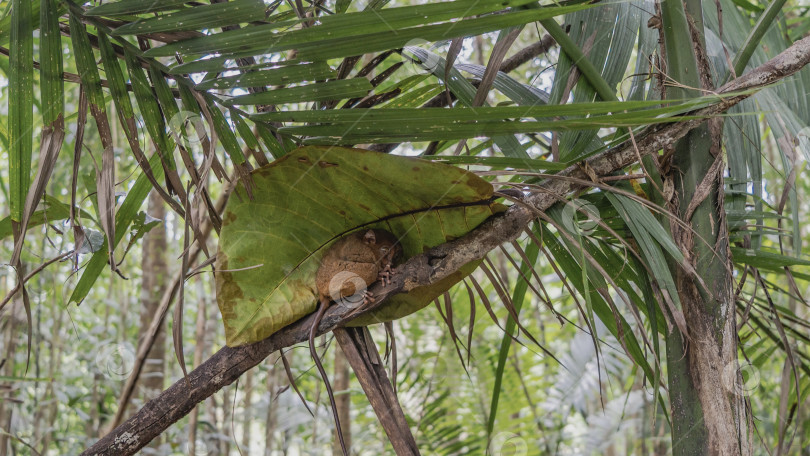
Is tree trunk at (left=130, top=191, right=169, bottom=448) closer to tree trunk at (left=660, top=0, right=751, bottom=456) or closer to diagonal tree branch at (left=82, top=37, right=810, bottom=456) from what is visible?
diagonal tree branch at (left=82, top=37, right=810, bottom=456)

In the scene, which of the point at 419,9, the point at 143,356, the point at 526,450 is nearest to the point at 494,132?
the point at 419,9

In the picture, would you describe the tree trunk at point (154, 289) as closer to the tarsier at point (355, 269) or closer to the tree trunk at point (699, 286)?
the tarsier at point (355, 269)

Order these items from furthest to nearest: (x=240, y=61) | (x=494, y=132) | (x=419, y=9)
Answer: (x=240, y=61) < (x=494, y=132) < (x=419, y=9)

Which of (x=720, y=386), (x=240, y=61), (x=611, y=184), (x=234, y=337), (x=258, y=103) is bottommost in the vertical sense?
(x=720, y=386)

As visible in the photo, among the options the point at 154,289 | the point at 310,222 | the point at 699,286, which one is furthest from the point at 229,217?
the point at 154,289

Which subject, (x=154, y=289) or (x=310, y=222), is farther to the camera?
(x=154, y=289)

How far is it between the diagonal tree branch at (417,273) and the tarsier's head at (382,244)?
0.03 m

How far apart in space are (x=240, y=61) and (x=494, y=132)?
14.5 inches

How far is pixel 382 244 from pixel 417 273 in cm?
6

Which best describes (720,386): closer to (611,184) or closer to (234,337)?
(611,184)

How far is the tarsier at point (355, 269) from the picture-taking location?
668 mm

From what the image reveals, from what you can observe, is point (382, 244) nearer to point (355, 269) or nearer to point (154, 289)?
point (355, 269)

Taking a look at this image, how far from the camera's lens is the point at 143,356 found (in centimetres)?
104

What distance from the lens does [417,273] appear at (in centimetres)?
65
